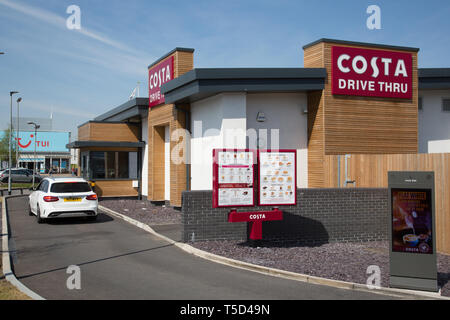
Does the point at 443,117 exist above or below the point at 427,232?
above

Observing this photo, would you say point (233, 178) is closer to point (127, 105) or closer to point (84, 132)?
point (127, 105)

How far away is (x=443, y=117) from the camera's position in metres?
18.0

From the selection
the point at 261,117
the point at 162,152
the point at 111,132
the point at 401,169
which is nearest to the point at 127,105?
the point at 111,132

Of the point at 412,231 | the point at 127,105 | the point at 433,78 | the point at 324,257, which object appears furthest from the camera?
the point at 127,105

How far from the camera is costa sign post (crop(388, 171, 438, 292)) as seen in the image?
25.1 feet

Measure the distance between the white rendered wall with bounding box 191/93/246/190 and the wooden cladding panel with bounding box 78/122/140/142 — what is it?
27.7 ft

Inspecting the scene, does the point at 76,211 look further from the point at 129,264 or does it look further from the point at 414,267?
the point at 414,267

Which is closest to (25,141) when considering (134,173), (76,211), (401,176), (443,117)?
(134,173)

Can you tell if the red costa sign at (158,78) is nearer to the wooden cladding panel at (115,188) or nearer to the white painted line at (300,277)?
the wooden cladding panel at (115,188)

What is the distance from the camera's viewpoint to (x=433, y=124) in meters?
17.8

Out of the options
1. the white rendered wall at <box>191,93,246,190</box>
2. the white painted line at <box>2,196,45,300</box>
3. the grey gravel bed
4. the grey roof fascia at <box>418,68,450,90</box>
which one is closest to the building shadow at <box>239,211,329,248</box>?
the grey gravel bed

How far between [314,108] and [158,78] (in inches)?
318

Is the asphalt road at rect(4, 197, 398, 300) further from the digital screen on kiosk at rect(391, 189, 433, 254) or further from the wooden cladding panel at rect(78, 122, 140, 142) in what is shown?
the wooden cladding panel at rect(78, 122, 140, 142)

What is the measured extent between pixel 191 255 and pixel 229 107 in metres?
6.10
